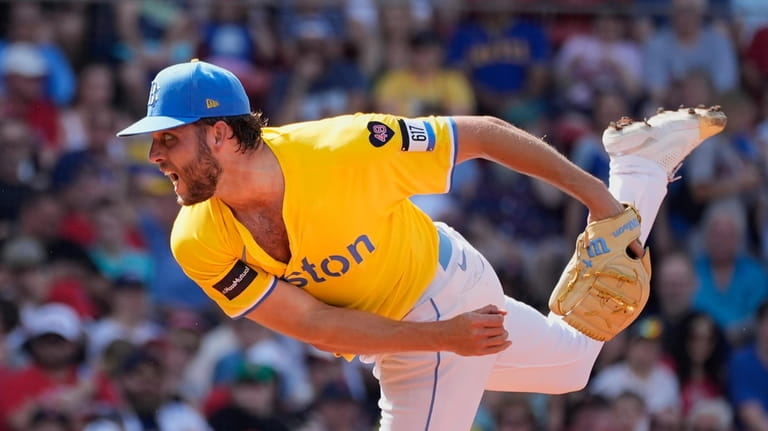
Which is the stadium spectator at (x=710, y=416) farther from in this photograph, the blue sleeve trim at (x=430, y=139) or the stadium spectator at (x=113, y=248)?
the blue sleeve trim at (x=430, y=139)

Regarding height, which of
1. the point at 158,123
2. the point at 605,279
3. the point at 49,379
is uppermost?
the point at 158,123

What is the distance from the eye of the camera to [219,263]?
5.00 meters

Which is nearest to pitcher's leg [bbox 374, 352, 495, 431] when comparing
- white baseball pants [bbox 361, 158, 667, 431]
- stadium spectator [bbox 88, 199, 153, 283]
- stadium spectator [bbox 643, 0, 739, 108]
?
white baseball pants [bbox 361, 158, 667, 431]

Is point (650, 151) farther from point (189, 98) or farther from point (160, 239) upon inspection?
point (160, 239)

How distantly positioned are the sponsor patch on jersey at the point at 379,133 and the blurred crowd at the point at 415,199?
3546 mm

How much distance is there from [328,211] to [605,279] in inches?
49.4

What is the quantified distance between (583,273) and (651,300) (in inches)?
177

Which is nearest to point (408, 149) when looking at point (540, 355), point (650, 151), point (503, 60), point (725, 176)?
point (540, 355)

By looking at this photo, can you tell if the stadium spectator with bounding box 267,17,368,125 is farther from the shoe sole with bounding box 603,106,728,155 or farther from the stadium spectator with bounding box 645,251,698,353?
the shoe sole with bounding box 603,106,728,155

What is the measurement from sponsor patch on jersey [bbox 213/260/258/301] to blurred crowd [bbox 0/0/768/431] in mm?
3031

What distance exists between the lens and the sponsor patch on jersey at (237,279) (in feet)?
16.4

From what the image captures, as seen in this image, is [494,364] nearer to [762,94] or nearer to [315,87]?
[315,87]

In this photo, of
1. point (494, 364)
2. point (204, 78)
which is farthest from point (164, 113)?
point (494, 364)

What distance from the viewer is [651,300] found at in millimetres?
9703
